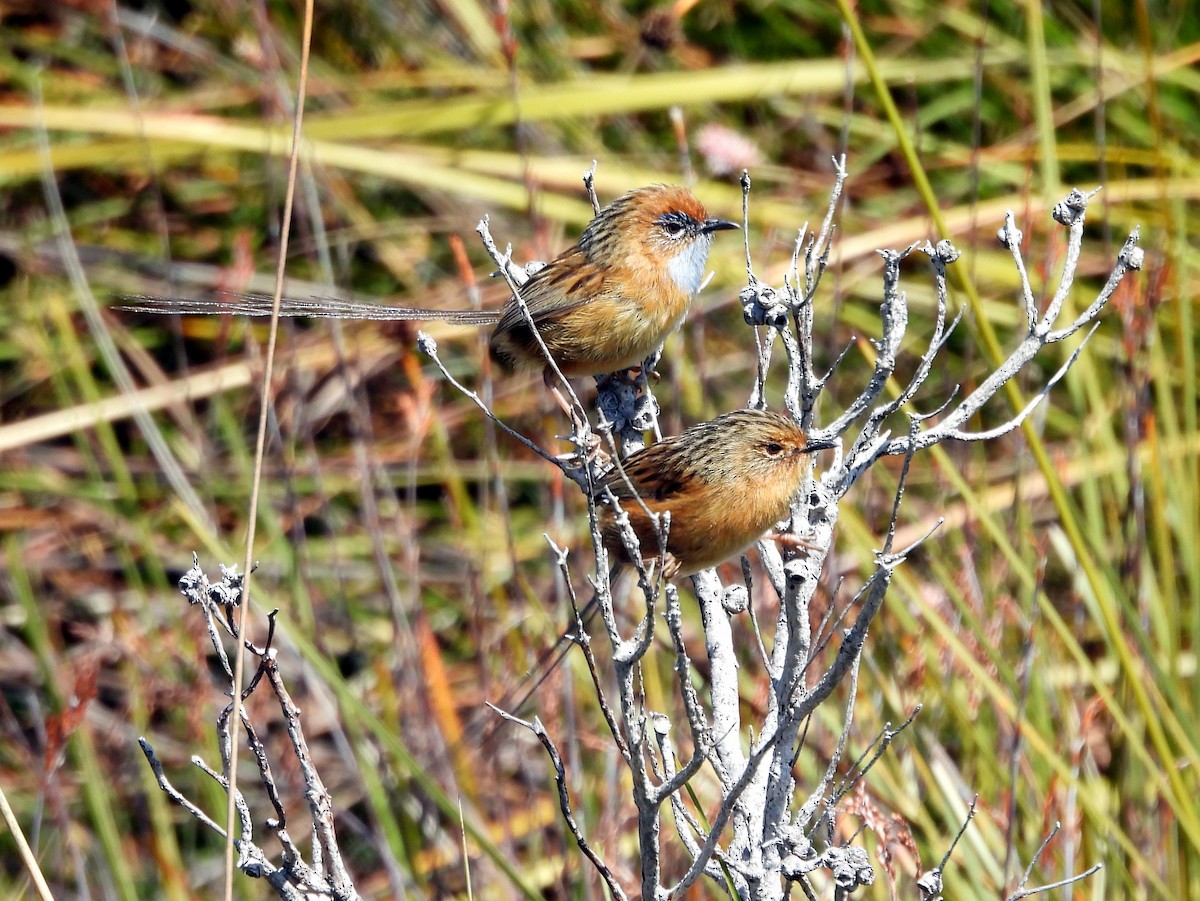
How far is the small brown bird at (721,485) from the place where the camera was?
286 centimetres

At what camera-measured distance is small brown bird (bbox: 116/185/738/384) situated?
11.6ft

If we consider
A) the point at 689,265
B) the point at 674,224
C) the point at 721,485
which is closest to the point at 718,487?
the point at 721,485

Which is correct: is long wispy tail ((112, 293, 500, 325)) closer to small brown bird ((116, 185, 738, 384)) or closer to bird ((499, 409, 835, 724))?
small brown bird ((116, 185, 738, 384))

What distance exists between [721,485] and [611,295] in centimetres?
87

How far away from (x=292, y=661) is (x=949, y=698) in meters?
2.12

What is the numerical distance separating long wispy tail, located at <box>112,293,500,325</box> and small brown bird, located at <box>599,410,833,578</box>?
0.72m

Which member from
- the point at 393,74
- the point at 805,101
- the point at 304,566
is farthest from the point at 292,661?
the point at 805,101

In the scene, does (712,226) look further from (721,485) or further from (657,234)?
(721,485)

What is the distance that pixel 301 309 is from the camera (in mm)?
3203

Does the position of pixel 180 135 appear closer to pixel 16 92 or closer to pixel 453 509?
pixel 16 92

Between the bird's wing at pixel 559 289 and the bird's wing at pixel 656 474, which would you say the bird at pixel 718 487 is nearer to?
the bird's wing at pixel 656 474

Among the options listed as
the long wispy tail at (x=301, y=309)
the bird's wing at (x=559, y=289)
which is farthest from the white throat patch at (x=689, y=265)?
the long wispy tail at (x=301, y=309)

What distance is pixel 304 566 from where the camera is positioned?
4211 millimetres

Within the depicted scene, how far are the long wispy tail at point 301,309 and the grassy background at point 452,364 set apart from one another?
0.23m
